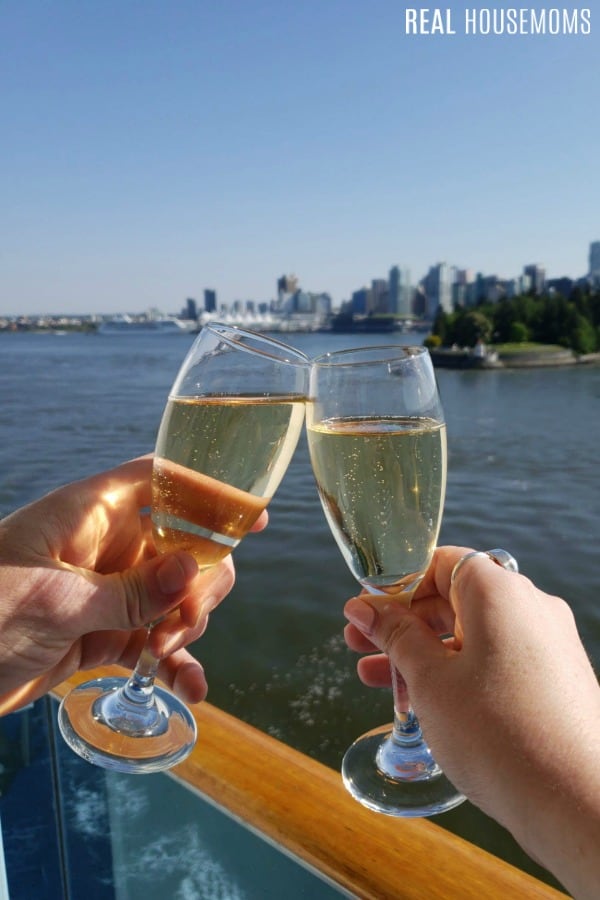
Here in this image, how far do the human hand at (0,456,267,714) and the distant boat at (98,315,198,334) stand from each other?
77247 mm

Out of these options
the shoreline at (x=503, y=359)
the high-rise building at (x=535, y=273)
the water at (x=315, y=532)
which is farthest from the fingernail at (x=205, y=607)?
the high-rise building at (x=535, y=273)

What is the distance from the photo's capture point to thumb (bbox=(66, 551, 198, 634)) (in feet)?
3.39

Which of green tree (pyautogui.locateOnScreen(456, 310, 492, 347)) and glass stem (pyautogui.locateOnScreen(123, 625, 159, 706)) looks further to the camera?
green tree (pyautogui.locateOnScreen(456, 310, 492, 347))

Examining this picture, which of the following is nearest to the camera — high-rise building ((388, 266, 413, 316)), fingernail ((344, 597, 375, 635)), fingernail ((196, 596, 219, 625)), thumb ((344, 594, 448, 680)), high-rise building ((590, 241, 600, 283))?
thumb ((344, 594, 448, 680))

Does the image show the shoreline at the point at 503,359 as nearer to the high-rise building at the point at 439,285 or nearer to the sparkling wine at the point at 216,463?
the high-rise building at the point at 439,285

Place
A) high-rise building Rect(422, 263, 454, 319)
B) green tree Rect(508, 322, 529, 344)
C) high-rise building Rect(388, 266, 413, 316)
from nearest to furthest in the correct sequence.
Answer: green tree Rect(508, 322, 529, 344) → high-rise building Rect(388, 266, 413, 316) → high-rise building Rect(422, 263, 454, 319)

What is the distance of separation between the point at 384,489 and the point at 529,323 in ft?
192

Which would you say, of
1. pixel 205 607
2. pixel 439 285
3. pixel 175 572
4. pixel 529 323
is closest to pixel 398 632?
pixel 175 572

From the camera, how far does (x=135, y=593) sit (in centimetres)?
103

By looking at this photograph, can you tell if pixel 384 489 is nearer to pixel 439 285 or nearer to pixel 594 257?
pixel 439 285

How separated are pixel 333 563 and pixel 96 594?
834cm

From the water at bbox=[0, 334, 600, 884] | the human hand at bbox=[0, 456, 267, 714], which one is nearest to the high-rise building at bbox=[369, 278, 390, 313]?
the water at bbox=[0, 334, 600, 884]

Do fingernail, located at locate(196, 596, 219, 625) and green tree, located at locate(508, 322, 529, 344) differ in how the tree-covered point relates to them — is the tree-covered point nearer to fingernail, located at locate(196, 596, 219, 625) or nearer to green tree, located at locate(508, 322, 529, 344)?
green tree, located at locate(508, 322, 529, 344)

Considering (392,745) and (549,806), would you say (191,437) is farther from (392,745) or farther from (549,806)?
(549,806)
